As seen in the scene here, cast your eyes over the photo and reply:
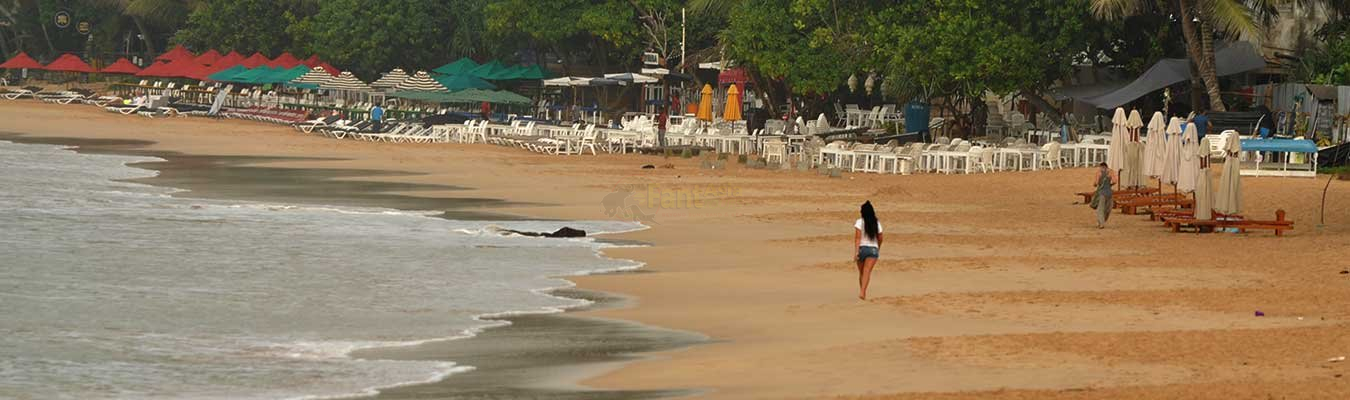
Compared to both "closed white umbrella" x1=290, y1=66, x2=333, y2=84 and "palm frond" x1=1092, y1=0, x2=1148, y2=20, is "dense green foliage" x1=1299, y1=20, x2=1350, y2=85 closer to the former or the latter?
"palm frond" x1=1092, y1=0, x2=1148, y2=20

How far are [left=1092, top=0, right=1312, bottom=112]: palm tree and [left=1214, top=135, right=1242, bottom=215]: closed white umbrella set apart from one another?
532 inches

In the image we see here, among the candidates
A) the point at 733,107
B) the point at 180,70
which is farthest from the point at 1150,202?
the point at 180,70

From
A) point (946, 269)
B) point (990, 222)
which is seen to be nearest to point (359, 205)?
point (990, 222)

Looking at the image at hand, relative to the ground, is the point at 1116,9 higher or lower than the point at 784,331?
higher

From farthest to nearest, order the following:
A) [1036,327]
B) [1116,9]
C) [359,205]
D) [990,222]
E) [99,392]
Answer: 1. [1116,9]
2. [359,205]
3. [990,222]
4. [1036,327]
5. [99,392]

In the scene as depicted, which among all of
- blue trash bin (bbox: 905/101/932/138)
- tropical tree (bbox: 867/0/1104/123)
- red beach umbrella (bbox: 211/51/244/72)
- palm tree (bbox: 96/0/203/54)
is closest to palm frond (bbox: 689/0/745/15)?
blue trash bin (bbox: 905/101/932/138)

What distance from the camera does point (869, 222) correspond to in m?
16.9

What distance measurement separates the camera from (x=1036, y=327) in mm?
15055

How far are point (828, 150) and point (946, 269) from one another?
19.2 meters

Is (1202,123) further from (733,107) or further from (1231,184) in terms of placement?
(733,107)

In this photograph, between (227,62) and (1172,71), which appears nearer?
(1172,71)

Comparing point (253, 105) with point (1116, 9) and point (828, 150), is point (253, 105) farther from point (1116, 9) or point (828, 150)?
point (1116, 9)

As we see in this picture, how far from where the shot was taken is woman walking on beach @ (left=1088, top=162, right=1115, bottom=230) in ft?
79.5

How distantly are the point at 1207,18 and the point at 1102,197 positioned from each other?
13315 millimetres
